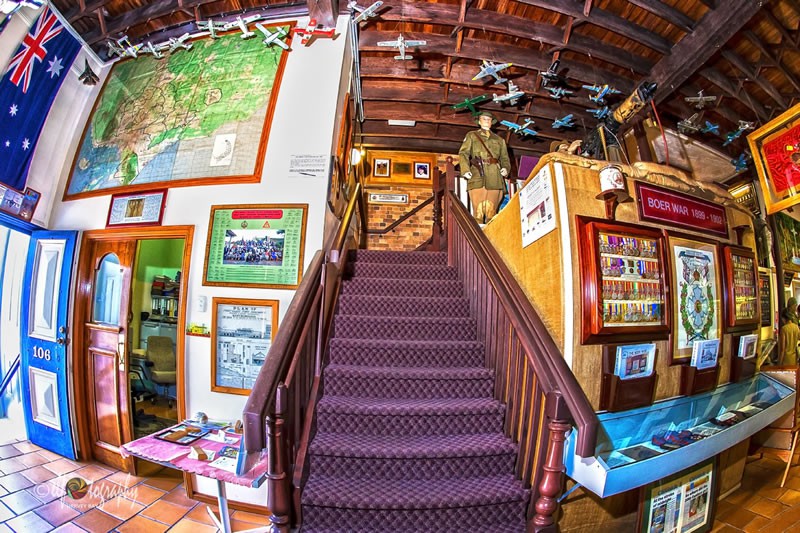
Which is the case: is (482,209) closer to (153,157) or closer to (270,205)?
(270,205)

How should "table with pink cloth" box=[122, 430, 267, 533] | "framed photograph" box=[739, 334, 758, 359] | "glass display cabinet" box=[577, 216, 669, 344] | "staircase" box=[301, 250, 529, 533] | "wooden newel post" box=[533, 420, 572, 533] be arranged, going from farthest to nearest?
"framed photograph" box=[739, 334, 758, 359]
"table with pink cloth" box=[122, 430, 267, 533]
"glass display cabinet" box=[577, 216, 669, 344]
"staircase" box=[301, 250, 529, 533]
"wooden newel post" box=[533, 420, 572, 533]

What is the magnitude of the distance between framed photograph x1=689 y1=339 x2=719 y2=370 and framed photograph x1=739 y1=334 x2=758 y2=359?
47 cm

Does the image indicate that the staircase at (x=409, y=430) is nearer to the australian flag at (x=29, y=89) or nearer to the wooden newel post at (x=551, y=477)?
the wooden newel post at (x=551, y=477)

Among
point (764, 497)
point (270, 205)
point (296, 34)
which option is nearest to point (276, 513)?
point (270, 205)

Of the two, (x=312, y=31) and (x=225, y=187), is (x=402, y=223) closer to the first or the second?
(x=312, y=31)

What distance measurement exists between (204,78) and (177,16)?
113 centimetres

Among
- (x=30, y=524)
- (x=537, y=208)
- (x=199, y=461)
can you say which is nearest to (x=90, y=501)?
(x=30, y=524)

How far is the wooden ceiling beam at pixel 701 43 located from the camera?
2824 millimetres

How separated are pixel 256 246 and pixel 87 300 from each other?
1.87 metres

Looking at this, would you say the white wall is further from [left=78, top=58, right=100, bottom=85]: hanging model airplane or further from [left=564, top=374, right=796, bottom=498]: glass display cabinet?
[left=564, top=374, right=796, bottom=498]: glass display cabinet

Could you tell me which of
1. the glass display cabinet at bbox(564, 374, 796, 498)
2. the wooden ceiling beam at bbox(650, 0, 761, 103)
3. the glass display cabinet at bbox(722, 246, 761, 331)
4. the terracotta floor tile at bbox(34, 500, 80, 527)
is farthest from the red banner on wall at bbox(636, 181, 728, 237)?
the terracotta floor tile at bbox(34, 500, 80, 527)

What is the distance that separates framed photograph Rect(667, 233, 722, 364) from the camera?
2.11 metres

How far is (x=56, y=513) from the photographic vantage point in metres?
2.14

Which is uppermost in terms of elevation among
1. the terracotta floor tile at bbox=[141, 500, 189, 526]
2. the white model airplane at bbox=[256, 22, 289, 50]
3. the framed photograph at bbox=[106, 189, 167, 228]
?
the white model airplane at bbox=[256, 22, 289, 50]
